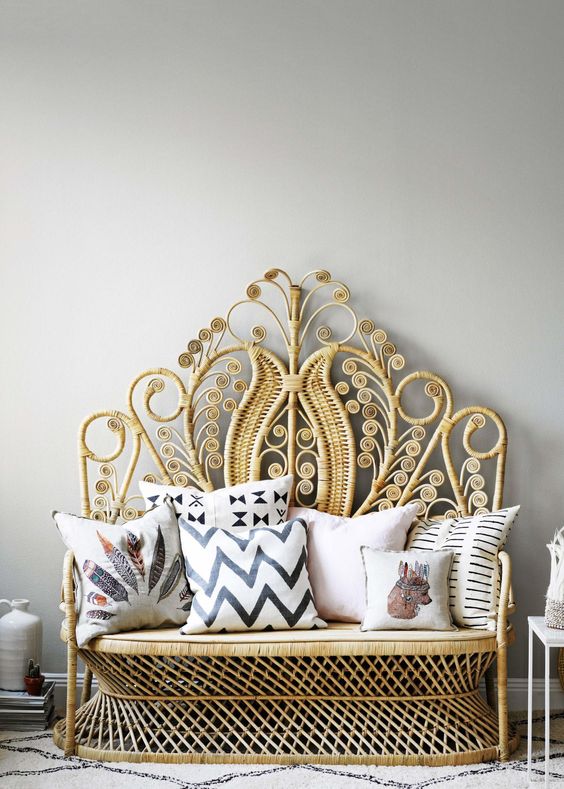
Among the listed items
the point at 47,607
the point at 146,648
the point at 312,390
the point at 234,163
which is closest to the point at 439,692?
the point at 146,648

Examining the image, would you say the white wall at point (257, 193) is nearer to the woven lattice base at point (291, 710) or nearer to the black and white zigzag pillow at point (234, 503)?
the black and white zigzag pillow at point (234, 503)

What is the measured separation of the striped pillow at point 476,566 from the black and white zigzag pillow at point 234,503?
540 millimetres

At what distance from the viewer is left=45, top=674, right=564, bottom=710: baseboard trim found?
314 cm

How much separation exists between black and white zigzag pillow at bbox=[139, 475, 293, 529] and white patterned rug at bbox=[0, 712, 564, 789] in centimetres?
78

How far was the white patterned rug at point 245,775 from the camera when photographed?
2.38 meters

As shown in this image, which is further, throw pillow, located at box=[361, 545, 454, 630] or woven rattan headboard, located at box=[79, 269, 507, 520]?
woven rattan headboard, located at box=[79, 269, 507, 520]

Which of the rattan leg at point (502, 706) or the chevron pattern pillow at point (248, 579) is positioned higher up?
the chevron pattern pillow at point (248, 579)

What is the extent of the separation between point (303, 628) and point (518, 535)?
1014mm

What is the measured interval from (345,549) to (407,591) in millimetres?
297

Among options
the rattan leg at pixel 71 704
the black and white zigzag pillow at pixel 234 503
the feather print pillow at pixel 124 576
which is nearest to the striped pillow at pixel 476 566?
the black and white zigzag pillow at pixel 234 503

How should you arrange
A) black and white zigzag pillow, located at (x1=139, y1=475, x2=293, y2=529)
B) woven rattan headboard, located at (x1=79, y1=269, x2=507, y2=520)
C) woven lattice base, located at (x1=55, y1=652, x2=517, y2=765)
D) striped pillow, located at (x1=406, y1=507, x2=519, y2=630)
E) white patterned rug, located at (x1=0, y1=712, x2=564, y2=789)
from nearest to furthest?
1. white patterned rug, located at (x1=0, y1=712, x2=564, y2=789)
2. woven lattice base, located at (x1=55, y1=652, x2=517, y2=765)
3. striped pillow, located at (x1=406, y1=507, x2=519, y2=630)
4. black and white zigzag pillow, located at (x1=139, y1=475, x2=293, y2=529)
5. woven rattan headboard, located at (x1=79, y1=269, x2=507, y2=520)

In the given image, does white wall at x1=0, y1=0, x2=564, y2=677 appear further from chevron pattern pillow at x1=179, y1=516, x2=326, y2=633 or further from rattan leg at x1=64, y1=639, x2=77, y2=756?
chevron pattern pillow at x1=179, y1=516, x2=326, y2=633

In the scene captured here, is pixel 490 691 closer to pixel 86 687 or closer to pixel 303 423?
pixel 303 423

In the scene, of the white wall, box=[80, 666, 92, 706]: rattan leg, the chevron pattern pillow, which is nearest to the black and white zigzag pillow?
the chevron pattern pillow
